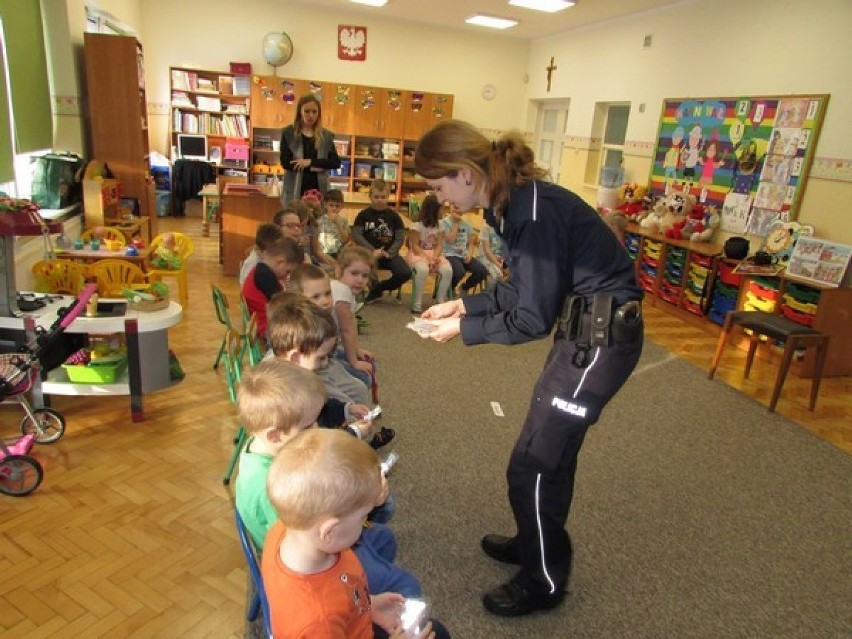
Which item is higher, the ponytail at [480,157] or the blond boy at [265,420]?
the ponytail at [480,157]

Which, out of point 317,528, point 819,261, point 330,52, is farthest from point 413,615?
point 330,52

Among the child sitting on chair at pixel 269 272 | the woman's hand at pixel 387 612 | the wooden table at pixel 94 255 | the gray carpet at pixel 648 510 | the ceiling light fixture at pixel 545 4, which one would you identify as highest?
the ceiling light fixture at pixel 545 4

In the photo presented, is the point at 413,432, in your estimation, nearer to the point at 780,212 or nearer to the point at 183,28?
the point at 780,212

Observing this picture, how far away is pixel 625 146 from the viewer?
7.50m

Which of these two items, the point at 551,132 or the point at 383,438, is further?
the point at 551,132

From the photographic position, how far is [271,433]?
4.82 ft

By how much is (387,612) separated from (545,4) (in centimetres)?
771

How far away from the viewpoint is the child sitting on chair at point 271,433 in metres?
1.40

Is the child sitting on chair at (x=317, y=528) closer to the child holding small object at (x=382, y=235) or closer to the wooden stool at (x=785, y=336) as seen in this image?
the wooden stool at (x=785, y=336)

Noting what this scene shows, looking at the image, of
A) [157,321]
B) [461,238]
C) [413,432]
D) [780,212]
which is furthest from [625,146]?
[157,321]

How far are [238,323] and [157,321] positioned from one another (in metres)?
1.65

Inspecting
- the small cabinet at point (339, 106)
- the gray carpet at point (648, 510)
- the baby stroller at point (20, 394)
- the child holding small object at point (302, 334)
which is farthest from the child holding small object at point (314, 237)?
the small cabinet at point (339, 106)

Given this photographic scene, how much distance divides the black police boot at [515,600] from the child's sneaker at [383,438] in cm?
106

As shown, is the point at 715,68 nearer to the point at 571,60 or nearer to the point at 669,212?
the point at 669,212
